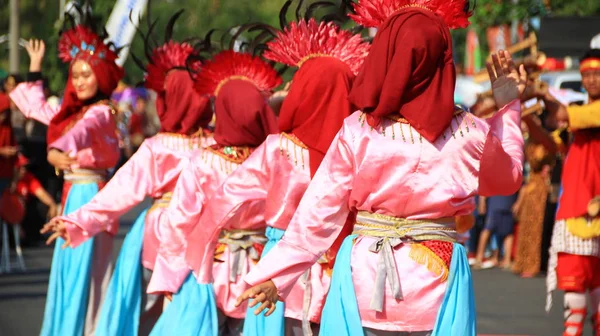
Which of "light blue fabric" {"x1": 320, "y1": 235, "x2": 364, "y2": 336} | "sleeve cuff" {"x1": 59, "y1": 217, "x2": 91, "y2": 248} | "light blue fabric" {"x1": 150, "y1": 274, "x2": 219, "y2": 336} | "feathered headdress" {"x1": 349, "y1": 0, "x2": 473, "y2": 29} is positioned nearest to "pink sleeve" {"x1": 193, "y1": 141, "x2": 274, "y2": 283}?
"light blue fabric" {"x1": 150, "y1": 274, "x2": 219, "y2": 336}

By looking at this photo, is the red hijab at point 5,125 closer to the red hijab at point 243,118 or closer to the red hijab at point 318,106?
the red hijab at point 243,118

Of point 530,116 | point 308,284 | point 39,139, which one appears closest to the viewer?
point 308,284

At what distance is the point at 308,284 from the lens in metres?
5.31

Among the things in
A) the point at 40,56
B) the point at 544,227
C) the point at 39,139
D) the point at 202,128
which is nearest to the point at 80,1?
the point at 40,56

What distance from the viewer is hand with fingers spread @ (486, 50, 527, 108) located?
4340 mm

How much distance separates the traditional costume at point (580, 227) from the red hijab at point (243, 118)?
1958 mm

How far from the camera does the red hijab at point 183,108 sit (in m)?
7.28

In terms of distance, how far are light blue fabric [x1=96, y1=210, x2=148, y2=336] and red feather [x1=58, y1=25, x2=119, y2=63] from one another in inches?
55.9

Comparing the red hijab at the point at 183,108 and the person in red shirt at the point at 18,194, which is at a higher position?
the red hijab at the point at 183,108

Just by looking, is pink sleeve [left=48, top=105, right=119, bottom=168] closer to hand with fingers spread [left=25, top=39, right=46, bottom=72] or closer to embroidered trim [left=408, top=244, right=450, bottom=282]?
hand with fingers spread [left=25, top=39, right=46, bottom=72]

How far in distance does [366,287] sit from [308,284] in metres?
1.21

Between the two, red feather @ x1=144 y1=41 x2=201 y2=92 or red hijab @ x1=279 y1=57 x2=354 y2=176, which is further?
red feather @ x1=144 y1=41 x2=201 y2=92

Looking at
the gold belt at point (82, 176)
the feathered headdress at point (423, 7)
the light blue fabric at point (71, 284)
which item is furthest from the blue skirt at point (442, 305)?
the gold belt at point (82, 176)

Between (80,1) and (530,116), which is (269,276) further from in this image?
(80,1)
